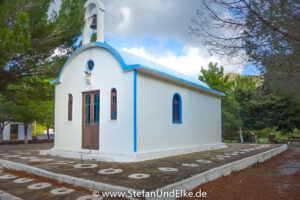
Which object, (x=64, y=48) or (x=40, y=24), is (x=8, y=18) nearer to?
(x=40, y=24)

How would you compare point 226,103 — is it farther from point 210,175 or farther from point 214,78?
point 210,175

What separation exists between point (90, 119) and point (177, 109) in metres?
3.47

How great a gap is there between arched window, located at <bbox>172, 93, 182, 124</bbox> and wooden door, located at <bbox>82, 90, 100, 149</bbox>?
2976mm

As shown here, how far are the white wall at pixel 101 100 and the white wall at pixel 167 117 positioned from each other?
41 centimetres

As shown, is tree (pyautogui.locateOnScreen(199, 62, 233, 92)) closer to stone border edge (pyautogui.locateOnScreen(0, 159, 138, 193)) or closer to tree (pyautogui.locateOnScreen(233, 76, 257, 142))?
tree (pyautogui.locateOnScreen(233, 76, 257, 142))

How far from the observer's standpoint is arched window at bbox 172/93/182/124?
967cm

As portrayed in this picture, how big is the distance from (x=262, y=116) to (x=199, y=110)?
40.7ft

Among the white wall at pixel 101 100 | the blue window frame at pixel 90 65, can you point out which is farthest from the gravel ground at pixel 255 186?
the blue window frame at pixel 90 65

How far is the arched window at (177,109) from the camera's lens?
967 cm

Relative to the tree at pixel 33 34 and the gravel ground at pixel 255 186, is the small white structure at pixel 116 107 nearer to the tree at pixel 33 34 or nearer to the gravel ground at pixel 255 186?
the tree at pixel 33 34

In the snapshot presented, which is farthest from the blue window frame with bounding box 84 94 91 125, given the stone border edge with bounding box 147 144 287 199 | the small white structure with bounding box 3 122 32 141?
the small white structure with bounding box 3 122 32 141

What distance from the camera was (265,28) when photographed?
200 inches

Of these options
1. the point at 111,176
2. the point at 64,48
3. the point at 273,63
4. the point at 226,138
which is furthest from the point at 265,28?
the point at 226,138

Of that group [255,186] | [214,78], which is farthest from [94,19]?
[214,78]
